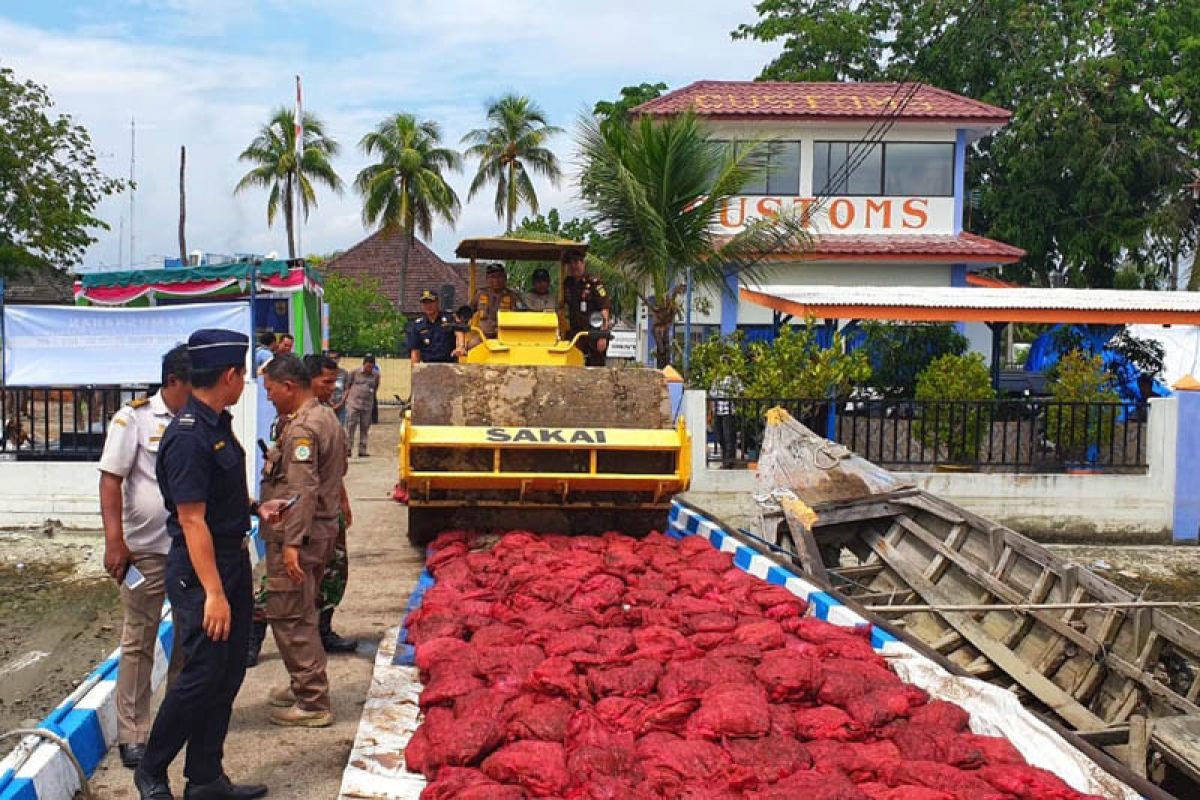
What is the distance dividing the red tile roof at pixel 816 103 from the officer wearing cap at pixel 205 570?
17.8 metres

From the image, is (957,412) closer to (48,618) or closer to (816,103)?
(48,618)

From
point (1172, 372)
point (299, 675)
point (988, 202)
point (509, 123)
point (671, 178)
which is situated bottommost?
point (299, 675)

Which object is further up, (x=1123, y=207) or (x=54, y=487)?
(x=1123, y=207)

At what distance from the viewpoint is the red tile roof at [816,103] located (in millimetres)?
21719

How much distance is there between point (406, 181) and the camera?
125ft

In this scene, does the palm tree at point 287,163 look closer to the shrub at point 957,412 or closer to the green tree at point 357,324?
the green tree at point 357,324

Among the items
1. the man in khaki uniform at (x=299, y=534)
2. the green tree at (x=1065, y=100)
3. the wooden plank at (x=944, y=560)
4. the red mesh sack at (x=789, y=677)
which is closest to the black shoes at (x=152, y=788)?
the man in khaki uniform at (x=299, y=534)

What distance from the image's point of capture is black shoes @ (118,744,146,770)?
4613mm

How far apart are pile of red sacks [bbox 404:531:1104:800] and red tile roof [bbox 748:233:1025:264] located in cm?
1543

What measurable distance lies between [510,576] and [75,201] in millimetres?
17927

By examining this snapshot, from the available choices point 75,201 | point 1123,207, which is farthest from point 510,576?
point 1123,207

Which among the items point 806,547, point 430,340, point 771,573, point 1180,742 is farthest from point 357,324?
point 1180,742

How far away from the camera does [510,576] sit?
654cm

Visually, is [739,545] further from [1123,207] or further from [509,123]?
[509,123]
